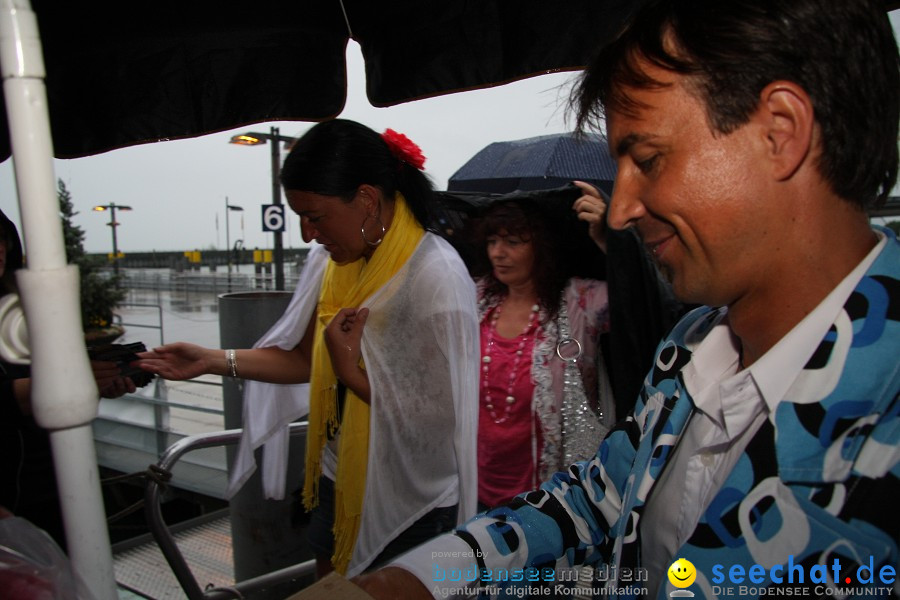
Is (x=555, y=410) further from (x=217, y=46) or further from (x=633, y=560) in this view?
(x=217, y=46)

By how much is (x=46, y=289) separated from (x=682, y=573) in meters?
1.00

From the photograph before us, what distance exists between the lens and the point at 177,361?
243 cm

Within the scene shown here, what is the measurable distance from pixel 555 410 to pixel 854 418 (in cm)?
180

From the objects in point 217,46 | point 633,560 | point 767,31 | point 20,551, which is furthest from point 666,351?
point 217,46

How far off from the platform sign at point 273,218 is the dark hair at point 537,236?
9.43 metres

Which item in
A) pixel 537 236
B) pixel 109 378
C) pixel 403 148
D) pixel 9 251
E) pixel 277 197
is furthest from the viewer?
pixel 277 197

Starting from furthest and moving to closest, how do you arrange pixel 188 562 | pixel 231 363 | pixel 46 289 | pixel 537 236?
pixel 188 562
pixel 537 236
pixel 231 363
pixel 46 289

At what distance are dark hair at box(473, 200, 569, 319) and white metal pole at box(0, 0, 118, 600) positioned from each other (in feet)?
7.82

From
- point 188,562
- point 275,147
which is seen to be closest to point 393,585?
point 188,562

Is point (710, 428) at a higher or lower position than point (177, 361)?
higher

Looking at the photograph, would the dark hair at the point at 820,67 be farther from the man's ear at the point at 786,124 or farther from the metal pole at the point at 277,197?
the metal pole at the point at 277,197

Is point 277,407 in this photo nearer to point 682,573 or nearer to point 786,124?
point 682,573

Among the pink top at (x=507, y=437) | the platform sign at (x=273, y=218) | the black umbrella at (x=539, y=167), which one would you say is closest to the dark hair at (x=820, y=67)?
the pink top at (x=507, y=437)

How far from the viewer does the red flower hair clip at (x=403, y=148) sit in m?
2.41
